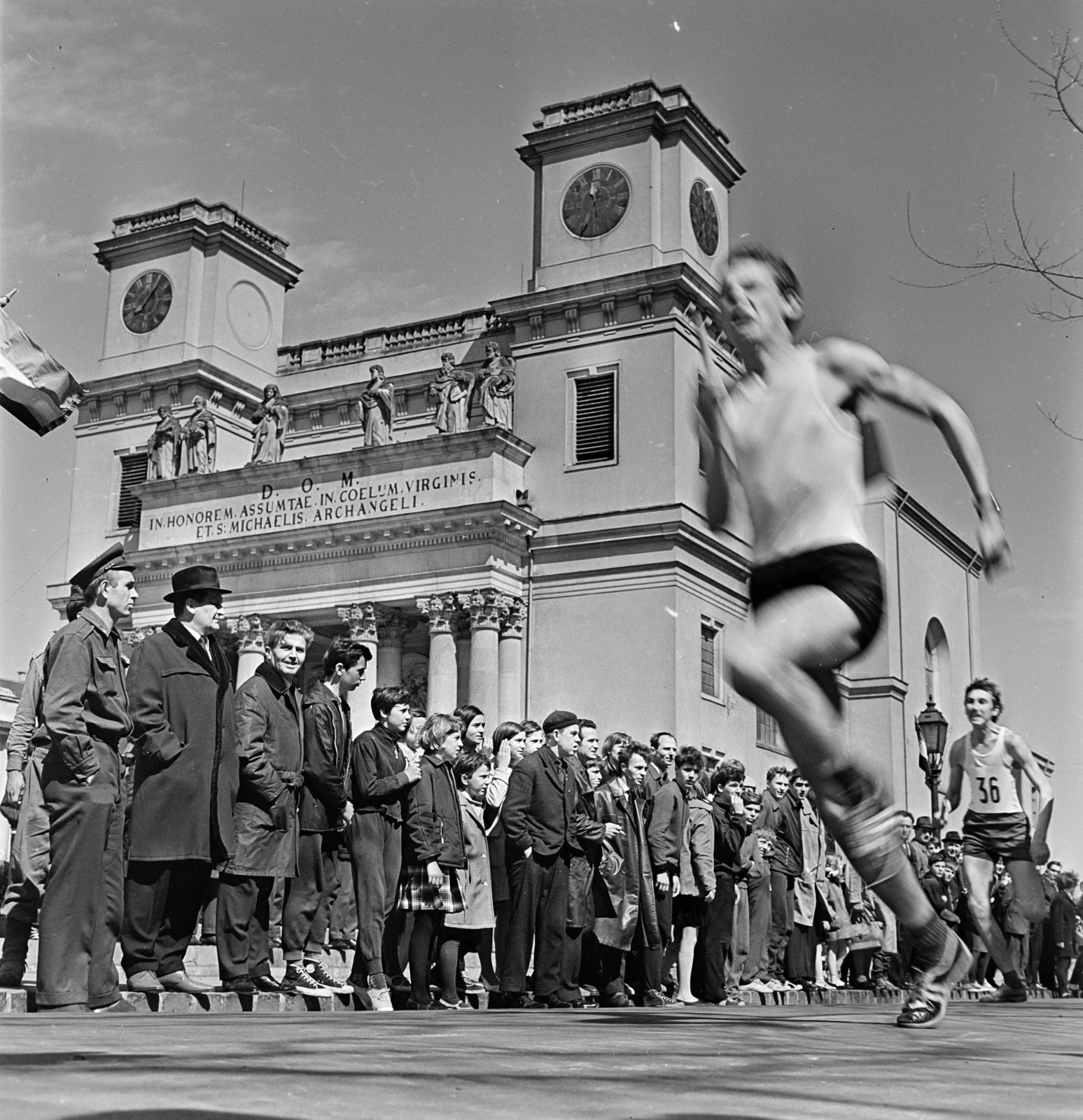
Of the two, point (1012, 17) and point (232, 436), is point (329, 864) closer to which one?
point (1012, 17)

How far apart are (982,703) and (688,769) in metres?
3.00

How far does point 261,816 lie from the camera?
8.08m

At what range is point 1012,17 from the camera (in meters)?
8.29

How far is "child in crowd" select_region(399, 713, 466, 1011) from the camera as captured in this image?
334 inches

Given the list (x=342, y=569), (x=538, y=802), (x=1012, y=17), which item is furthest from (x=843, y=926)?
(x=342, y=569)

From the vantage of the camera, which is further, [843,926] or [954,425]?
[843,926]

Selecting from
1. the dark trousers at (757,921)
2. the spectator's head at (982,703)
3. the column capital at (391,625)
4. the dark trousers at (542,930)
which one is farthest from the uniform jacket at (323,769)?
the column capital at (391,625)

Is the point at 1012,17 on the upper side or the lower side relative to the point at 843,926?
upper

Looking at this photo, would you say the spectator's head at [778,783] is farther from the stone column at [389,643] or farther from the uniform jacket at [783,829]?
the stone column at [389,643]

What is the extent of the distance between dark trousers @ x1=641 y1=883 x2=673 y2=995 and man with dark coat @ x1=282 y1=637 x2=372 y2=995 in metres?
2.75

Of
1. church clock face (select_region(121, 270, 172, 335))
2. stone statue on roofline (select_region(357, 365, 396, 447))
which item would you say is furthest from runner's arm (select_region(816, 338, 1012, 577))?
church clock face (select_region(121, 270, 172, 335))

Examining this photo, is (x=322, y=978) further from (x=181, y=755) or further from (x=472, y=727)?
(x=472, y=727)

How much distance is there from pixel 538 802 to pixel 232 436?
115 feet

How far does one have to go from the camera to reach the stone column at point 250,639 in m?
36.0
